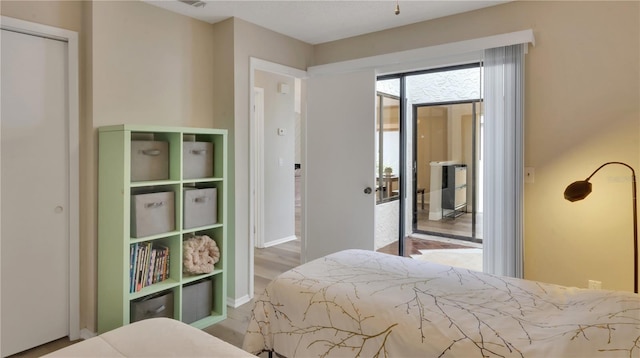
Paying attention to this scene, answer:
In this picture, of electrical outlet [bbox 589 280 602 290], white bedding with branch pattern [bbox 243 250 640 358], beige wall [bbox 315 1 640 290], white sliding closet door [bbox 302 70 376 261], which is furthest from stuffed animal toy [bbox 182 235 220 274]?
electrical outlet [bbox 589 280 602 290]

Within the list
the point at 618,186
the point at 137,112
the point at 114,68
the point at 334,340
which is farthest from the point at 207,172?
the point at 618,186

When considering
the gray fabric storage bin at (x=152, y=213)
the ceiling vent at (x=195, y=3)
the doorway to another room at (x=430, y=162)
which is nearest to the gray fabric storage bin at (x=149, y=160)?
the gray fabric storage bin at (x=152, y=213)

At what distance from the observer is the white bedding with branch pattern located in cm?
134

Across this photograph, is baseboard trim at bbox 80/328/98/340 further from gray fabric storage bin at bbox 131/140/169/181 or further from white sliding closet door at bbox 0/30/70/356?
gray fabric storage bin at bbox 131/140/169/181

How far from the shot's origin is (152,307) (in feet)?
8.45

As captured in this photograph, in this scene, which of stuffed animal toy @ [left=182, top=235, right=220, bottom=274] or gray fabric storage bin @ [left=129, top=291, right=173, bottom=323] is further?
stuffed animal toy @ [left=182, top=235, right=220, bottom=274]

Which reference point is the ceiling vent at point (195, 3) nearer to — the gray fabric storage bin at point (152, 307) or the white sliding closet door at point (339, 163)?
the white sliding closet door at point (339, 163)

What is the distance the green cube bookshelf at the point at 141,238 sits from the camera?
2391 mm

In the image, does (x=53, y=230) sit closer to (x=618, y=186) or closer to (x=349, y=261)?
(x=349, y=261)

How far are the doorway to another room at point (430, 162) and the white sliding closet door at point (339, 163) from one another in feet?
0.71

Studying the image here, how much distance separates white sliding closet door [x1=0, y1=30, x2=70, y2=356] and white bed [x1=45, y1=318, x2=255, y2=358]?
58.8 inches

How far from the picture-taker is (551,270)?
2.69 m

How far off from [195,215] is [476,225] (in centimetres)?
265

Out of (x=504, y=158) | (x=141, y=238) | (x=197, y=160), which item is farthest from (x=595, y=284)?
(x=141, y=238)
